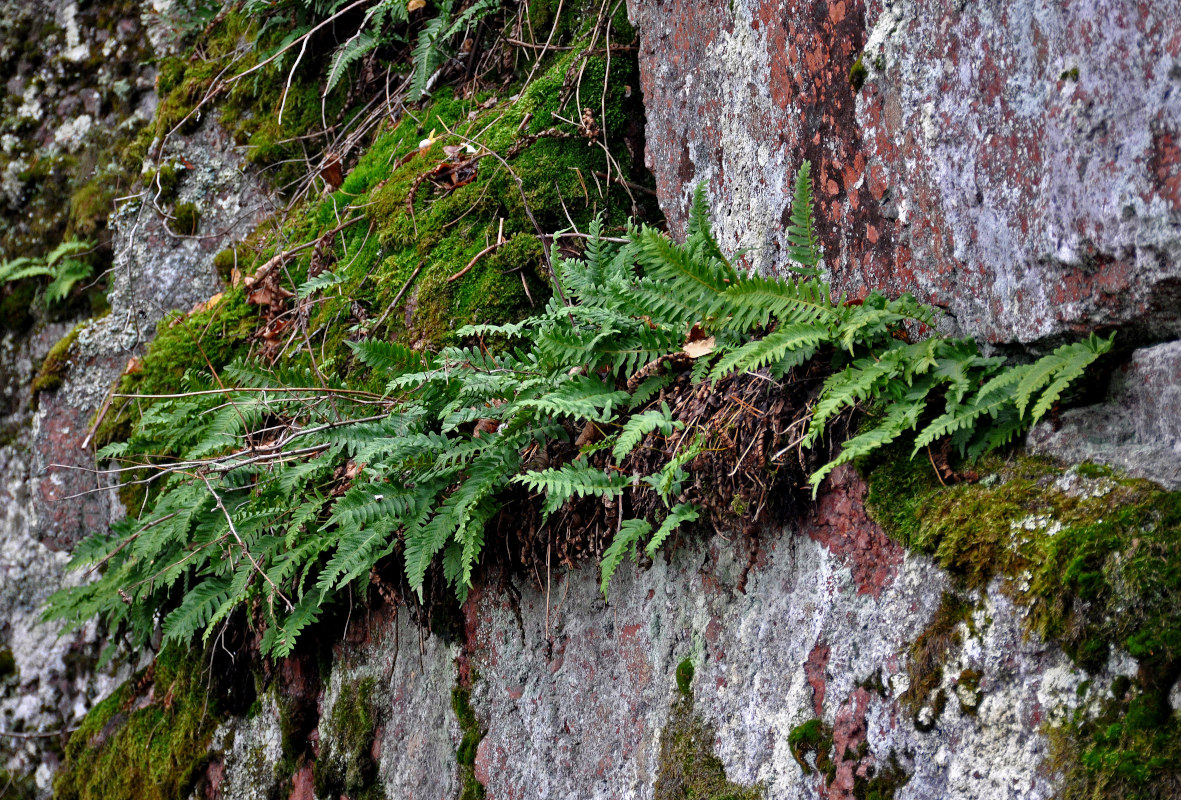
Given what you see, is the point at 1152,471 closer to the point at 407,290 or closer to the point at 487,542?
the point at 487,542

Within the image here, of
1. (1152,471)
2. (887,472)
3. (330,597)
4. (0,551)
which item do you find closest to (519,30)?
(330,597)

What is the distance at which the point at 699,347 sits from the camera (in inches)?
108

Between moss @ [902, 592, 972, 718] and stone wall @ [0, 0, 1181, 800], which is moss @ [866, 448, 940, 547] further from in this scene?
moss @ [902, 592, 972, 718]

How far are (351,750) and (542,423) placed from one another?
1841 millimetres

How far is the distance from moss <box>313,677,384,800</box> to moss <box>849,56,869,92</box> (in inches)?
119

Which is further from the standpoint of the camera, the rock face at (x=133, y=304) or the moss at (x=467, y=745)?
the rock face at (x=133, y=304)

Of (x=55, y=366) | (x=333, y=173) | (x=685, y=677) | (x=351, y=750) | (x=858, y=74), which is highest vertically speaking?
(x=333, y=173)

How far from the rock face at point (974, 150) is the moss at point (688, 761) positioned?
137cm

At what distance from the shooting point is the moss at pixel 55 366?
587 centimetres

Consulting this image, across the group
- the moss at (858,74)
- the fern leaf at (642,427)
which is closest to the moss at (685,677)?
the fern leaf at (642,427)

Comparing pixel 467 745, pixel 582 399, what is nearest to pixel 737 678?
pixel 582 399

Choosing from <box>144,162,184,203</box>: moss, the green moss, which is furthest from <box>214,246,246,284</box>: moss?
the green moss

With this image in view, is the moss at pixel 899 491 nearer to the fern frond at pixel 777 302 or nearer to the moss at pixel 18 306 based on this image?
the fern frond at pixel 777 302

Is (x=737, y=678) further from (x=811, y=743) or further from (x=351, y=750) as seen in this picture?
(x=351, y=750)
